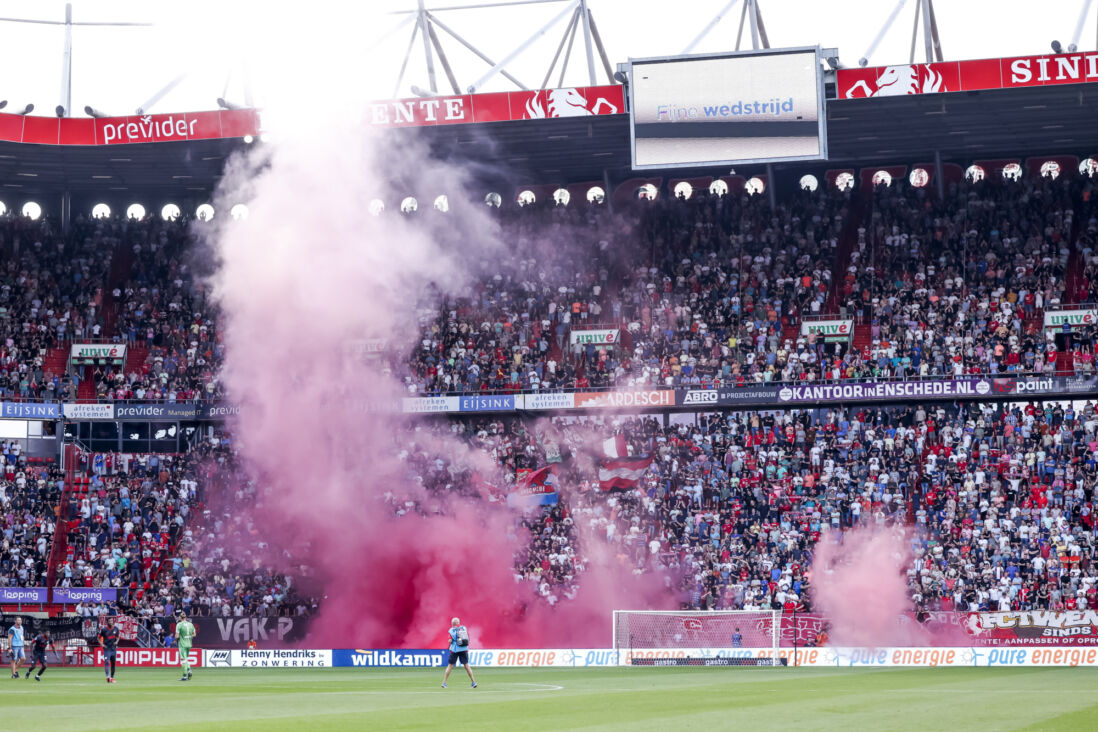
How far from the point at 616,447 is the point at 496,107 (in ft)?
38.4

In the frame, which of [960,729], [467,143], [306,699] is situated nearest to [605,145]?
[467,143]

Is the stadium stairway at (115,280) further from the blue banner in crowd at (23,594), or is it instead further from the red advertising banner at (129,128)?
the blue banner in crowd at (23,594)

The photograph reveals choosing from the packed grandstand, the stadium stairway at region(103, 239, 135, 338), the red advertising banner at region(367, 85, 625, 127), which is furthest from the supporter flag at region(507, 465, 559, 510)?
the stadium stairway at region(103, 239, 135, 338)

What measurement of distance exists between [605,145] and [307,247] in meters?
10.9

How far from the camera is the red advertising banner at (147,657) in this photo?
39688 mm

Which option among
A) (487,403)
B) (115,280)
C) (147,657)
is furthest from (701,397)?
(115,280)

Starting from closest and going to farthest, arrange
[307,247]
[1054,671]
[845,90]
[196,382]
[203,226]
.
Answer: [1054,671], [845,90], [307,247], [196,382], [203,226]

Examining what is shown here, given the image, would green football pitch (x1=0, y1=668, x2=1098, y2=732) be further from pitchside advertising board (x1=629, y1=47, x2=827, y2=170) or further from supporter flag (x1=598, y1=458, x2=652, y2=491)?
pitchside advertising board (x1=629, y1=47, x2=827, y2=170)

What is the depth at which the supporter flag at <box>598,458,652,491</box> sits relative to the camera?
44.6 meters

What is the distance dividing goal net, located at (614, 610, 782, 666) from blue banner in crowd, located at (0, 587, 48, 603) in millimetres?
18156

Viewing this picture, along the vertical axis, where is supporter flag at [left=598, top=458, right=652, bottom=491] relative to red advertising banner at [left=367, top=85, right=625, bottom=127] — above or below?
below

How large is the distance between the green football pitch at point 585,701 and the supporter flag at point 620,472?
12.3m

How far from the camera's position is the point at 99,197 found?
53719 mm

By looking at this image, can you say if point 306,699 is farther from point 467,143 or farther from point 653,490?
point 467,143
